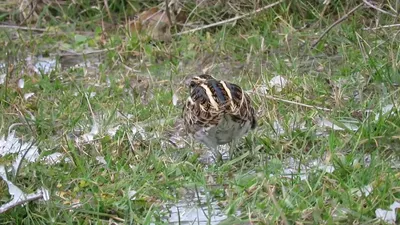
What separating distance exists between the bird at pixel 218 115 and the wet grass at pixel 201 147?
0.55ft

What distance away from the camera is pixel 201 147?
6.11m

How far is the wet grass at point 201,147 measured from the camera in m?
4.97

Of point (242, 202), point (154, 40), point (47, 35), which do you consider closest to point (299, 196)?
point (242, 202)

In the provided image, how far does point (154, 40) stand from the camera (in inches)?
332

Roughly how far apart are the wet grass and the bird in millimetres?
169

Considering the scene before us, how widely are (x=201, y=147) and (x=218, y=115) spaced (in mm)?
788

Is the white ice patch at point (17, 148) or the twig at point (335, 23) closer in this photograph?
the white ice patch at point (17, 148)

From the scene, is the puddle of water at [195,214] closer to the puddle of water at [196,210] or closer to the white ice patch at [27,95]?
the puddle of water at [196,210]

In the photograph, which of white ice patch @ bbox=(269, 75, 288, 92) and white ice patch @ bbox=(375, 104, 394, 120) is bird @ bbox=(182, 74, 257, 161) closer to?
white ice patch @ bbox=(375, 104, 394, 120)

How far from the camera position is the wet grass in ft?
16.3

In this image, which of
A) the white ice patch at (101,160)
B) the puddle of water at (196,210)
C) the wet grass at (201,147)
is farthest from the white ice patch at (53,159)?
the puddle of water at (196,210)

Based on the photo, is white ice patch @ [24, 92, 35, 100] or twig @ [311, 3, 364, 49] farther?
twig @ [311, 3, 364, 49]

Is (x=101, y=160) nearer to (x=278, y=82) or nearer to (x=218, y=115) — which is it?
(x=218, y=115)

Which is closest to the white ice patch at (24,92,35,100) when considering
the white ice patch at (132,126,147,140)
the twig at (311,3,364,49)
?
the white ice patch at (132,126,147,140)
